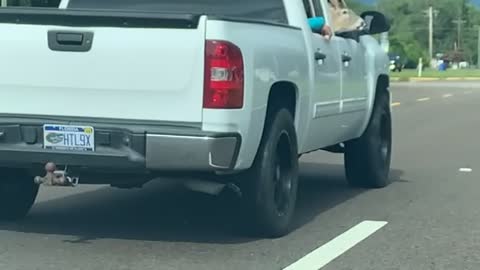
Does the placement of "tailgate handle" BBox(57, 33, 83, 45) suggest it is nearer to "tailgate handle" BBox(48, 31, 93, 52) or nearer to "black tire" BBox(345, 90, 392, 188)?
"tailgate handle" BBox(48, 31, 93, 52)

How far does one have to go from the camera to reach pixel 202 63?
7289 mm

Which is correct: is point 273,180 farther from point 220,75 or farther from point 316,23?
point 316,23

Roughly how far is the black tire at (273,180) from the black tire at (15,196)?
1839 millimetres

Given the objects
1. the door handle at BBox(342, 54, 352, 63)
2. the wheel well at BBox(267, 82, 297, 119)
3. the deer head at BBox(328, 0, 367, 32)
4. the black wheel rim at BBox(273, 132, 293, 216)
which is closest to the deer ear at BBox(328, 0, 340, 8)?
the deer head at BBox(328, 0, 367, 32)

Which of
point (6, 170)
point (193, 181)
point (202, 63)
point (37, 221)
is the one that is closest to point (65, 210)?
point (37, 221)

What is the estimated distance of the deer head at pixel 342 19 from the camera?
10266 millimetres

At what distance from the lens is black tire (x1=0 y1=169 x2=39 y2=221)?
8.76 meters

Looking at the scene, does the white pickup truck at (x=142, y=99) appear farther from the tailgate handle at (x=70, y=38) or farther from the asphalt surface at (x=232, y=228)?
the asphalt surface at (x=232, y=228)

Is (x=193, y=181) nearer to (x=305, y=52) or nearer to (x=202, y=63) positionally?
(x=202, y=63)

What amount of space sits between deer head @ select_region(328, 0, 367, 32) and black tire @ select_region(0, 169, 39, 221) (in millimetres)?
3048

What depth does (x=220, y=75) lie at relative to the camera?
7.32 metres

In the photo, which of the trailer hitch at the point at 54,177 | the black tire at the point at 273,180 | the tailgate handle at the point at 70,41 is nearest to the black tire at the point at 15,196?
the trailer hitch at the point at 54,177

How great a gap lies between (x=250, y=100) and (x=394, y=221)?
2.15 metres

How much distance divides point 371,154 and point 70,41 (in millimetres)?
4428
